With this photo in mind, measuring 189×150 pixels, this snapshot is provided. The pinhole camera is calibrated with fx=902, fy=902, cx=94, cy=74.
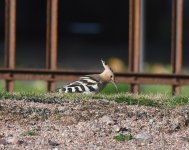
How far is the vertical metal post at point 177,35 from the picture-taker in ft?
47.5

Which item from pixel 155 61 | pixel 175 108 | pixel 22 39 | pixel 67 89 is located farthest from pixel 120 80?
pixel 175 108

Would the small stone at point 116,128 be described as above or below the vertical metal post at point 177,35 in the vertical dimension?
below

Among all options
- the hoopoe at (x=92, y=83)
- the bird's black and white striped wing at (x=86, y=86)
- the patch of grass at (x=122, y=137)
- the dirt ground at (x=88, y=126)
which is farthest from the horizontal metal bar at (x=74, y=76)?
the patch of grass at (x=122, y=137)

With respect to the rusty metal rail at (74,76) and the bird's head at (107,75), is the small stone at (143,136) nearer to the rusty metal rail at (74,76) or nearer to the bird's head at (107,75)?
the bird's head at (107,75)

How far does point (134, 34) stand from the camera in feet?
48.1

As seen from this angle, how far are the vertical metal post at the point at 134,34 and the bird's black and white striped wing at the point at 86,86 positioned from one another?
1.75 metres

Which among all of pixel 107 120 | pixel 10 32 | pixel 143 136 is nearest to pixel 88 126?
pixel 107 120

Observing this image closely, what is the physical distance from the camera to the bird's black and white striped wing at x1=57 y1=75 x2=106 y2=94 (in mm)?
11703

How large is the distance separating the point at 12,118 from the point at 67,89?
2583 mm

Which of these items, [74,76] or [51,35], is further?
[51,35]

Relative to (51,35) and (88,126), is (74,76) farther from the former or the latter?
(88,126)

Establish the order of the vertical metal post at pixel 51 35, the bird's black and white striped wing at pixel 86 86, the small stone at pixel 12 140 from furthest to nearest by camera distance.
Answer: the vertical metal post at pixel 51 35 → the bird's black and white striped wing at pixel 86 86 → the small stone at pixel 12 140

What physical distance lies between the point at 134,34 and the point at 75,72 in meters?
1.14

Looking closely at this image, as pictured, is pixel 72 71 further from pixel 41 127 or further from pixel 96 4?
pixel 41 127
